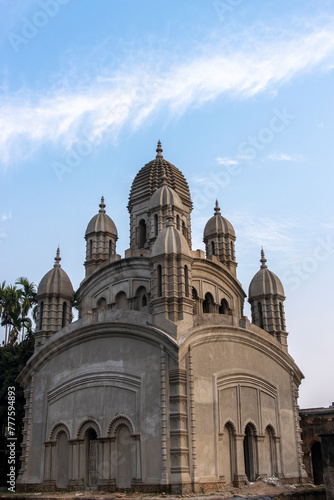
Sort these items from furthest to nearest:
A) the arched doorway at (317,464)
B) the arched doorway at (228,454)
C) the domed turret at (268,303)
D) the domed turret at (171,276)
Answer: the arched doorway at (317,464), the domed turret at (268,303), the arched doorway at (228,454), the domed turret at (171,276)

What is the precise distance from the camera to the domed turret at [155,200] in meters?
25.3

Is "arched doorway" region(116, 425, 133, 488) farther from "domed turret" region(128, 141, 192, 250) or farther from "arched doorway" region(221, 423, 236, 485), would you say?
"domed turret" region(128, 141, 192, 250)

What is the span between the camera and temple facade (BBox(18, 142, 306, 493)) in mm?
19500

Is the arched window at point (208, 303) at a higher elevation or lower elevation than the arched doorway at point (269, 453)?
higher

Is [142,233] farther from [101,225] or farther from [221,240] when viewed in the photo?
[221,240]

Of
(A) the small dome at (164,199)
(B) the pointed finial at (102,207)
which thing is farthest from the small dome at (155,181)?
(A) the small dome at (164,199)

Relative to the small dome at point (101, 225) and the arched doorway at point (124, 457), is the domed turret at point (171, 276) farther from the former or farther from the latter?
the small dome at point (101, 225)

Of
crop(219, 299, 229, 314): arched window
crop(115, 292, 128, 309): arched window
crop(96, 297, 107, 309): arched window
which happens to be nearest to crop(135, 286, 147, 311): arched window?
crop(115, 292, 128, 309): arched window

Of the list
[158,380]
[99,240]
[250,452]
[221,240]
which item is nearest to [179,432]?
[158,380]

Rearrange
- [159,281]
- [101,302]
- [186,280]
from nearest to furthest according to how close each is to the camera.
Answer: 1. [186,280]
2. [159,281]
3. [101,302]

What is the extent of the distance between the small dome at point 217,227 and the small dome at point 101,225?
15.9 ft

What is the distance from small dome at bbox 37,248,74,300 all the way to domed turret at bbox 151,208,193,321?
21.2 ft

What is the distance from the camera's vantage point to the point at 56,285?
2620cm

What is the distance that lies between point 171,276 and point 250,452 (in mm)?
7737
